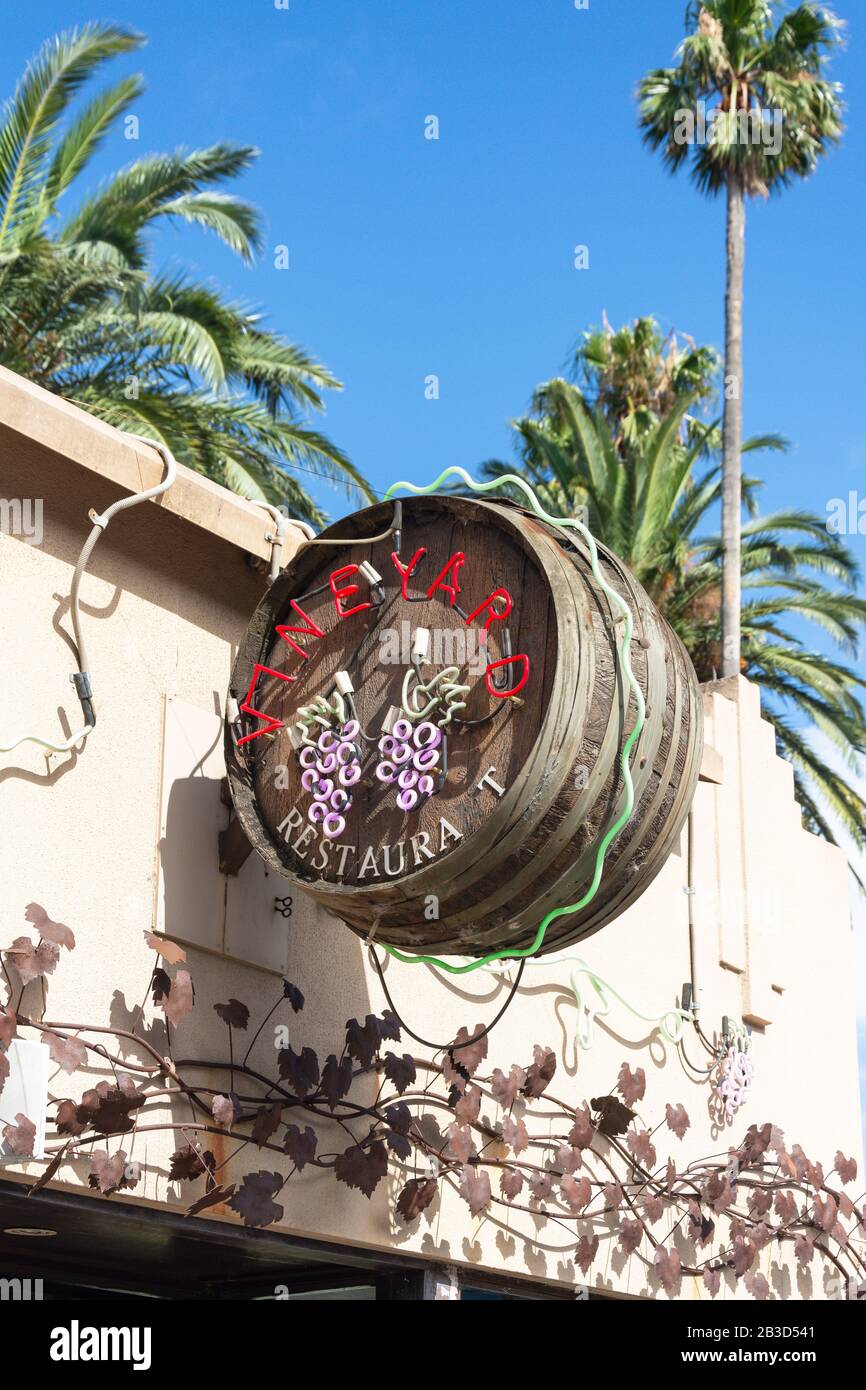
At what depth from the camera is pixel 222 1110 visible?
4.88 meters

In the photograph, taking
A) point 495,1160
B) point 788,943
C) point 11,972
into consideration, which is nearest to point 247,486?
point 788,943

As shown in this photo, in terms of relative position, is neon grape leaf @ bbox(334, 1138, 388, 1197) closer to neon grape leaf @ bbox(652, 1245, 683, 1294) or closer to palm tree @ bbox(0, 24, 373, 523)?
neon grape leaf @ bbox(652, 1245, 683, 1294)

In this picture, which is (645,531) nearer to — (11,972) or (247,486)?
(247,486)

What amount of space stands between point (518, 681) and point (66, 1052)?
1619 millimetres

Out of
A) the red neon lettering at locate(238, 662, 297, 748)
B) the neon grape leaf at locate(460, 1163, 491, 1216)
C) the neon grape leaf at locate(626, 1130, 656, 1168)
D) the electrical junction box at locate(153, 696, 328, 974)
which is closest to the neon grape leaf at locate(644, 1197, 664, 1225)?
the neon grape leaf at locate(626, 1130, 656, 1168)

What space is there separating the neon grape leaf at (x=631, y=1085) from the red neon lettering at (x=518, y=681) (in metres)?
2.40

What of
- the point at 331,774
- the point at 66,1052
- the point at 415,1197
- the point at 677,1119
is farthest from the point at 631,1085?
the point at 66,1052

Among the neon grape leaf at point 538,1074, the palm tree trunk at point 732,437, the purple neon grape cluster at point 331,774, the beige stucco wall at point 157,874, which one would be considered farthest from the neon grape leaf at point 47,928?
the palm tree trunk at point 732,437

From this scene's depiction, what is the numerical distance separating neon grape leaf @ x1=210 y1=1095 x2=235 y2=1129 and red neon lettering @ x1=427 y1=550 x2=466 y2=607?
1624 mm

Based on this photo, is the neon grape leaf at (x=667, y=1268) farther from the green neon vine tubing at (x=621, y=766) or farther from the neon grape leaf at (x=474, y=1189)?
the green neon vine tubing at (x=621, y=766)

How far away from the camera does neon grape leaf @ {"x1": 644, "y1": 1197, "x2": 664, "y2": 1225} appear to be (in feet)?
21.7

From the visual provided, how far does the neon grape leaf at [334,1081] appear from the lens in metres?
5.28
